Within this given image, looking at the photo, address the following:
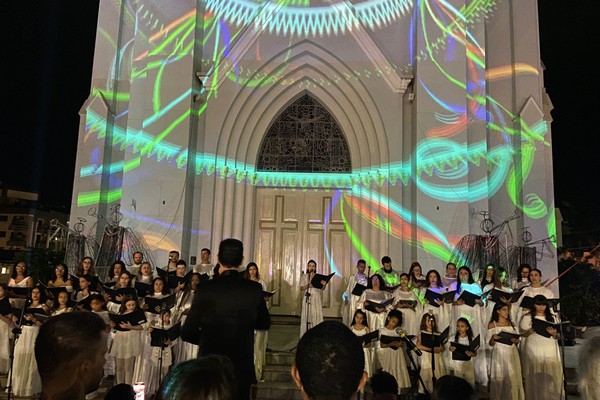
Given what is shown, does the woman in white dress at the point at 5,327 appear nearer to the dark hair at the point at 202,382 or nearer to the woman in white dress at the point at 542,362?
the dark hair at the point at 202,382

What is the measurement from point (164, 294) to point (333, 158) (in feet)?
17.5

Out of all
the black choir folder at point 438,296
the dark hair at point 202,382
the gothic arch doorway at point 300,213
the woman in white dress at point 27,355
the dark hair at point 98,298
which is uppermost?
the gothic arch doorway at point 300,213

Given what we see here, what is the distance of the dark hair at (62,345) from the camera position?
73.1 inches

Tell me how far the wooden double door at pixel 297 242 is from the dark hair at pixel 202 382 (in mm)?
9484

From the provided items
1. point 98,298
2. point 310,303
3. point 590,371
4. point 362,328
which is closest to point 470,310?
point 362,328

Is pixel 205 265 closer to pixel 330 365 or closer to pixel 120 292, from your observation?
pixel 120 292

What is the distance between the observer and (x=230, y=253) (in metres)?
3.46

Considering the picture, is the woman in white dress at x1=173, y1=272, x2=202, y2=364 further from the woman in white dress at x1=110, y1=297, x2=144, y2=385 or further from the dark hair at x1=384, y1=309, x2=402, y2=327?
the dark hair at x1=384, y1=309, x2=402, y2=327

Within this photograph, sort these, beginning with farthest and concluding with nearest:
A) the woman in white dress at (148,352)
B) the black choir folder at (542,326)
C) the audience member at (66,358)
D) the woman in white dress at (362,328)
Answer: the woman in white dress at (362,328)
the woman in white dress at (148,352)
the black choir folder at (542,326)
the audience member at (66,358)

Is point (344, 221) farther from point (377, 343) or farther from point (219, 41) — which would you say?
point (219, 41)

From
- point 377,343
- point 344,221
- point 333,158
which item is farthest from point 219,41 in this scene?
point 377,343

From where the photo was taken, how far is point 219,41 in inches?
454

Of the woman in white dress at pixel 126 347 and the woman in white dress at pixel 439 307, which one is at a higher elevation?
the woman in white dress at pixel 439 307

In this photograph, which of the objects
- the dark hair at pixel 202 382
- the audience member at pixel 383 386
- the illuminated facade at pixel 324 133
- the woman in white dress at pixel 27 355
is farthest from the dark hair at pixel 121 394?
the illuminated facade at pixel 324 133
